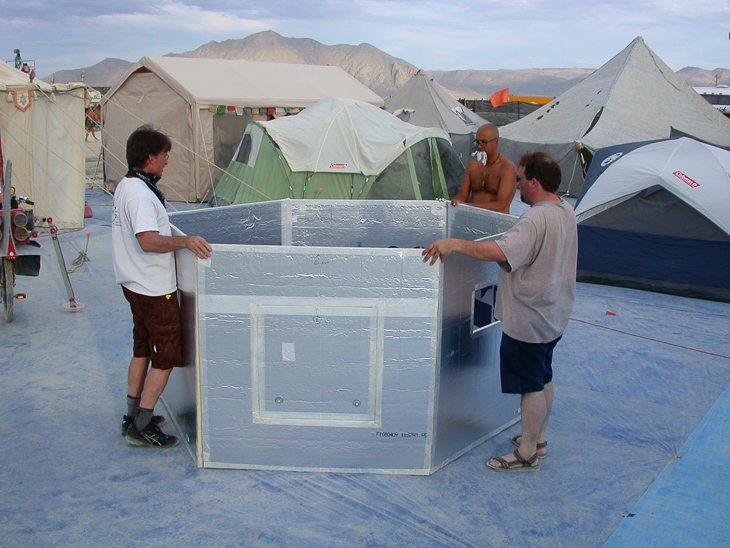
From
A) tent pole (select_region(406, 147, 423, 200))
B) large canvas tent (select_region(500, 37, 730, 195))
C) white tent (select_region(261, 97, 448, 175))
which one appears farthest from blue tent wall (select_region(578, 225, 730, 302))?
large canvas tent (select_region(500, 37, 730, 195))

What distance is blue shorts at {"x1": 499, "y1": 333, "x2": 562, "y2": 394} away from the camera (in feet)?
9.21

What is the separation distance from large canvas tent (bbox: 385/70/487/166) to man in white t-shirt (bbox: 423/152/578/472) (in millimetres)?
12718

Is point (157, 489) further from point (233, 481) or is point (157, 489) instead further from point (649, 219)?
point (649, 219)

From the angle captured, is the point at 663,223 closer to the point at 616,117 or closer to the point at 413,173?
the point at 413,173

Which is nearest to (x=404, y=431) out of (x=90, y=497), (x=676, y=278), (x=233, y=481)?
(x=233, y=481)

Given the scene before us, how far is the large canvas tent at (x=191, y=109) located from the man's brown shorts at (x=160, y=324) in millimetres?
8834

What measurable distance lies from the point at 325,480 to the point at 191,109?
33.7 ft

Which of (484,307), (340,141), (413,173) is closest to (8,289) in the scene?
(484,307)

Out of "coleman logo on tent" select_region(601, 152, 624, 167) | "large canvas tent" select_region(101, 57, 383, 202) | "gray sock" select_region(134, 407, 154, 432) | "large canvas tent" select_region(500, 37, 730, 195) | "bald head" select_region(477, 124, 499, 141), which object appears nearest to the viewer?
"gray sock" select_region(134, 407, 154, 432)

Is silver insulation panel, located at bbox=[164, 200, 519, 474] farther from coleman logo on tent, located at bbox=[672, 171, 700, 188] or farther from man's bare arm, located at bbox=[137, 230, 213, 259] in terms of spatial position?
coleman logo on tent, located at bbox=[672, 171, 700, 188]

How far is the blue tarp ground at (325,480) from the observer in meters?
2.45

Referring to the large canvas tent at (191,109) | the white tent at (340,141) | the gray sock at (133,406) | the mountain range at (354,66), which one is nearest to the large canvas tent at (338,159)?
the white tent at (340,141)

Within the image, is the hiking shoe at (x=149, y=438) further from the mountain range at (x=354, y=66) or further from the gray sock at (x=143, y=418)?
the mountain range at (x=354, y=66)

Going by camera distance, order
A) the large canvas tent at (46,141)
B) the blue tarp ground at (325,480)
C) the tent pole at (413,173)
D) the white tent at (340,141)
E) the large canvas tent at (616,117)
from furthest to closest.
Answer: the large canvas tent at (616,117), the tent pole at (413,173), the white tent at (340,141), the large canvas tent at (46,141), the blue tarp ground at (325,480)
